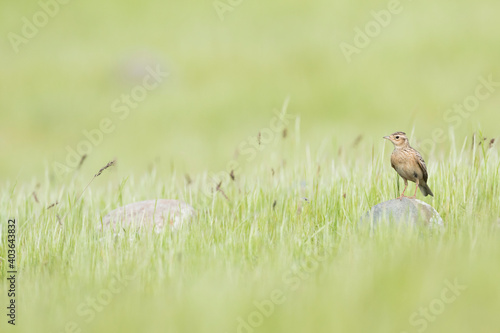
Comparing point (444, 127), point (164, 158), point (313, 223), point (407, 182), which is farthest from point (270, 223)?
point (444, 127)

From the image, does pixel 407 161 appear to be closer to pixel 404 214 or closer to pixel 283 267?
pixel 404 214

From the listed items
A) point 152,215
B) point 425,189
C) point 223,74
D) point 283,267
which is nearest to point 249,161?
point 152,215

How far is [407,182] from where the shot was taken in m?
5.09

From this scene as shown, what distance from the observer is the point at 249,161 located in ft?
26.4

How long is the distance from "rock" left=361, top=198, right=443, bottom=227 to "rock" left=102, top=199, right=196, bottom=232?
4.20ft

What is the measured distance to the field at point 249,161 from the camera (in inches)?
128

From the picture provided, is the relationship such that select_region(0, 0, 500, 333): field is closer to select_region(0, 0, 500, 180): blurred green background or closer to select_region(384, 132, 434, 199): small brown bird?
select_region(0, 0, 500, 180): blurred green background

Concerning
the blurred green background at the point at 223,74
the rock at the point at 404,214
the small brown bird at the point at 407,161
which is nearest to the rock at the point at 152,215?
the rock at the point at 404,214

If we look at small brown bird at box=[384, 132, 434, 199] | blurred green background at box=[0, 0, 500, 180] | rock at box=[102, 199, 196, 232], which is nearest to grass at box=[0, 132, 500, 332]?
rock at box=[102, 199, 196, 232]

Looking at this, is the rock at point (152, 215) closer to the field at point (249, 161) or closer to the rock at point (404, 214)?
the field at point (249, 161)

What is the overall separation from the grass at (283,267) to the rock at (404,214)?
96 mm

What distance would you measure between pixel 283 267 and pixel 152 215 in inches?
72.6

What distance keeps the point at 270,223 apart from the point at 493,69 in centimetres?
858

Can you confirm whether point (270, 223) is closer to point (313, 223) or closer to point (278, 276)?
point (313, 223)
